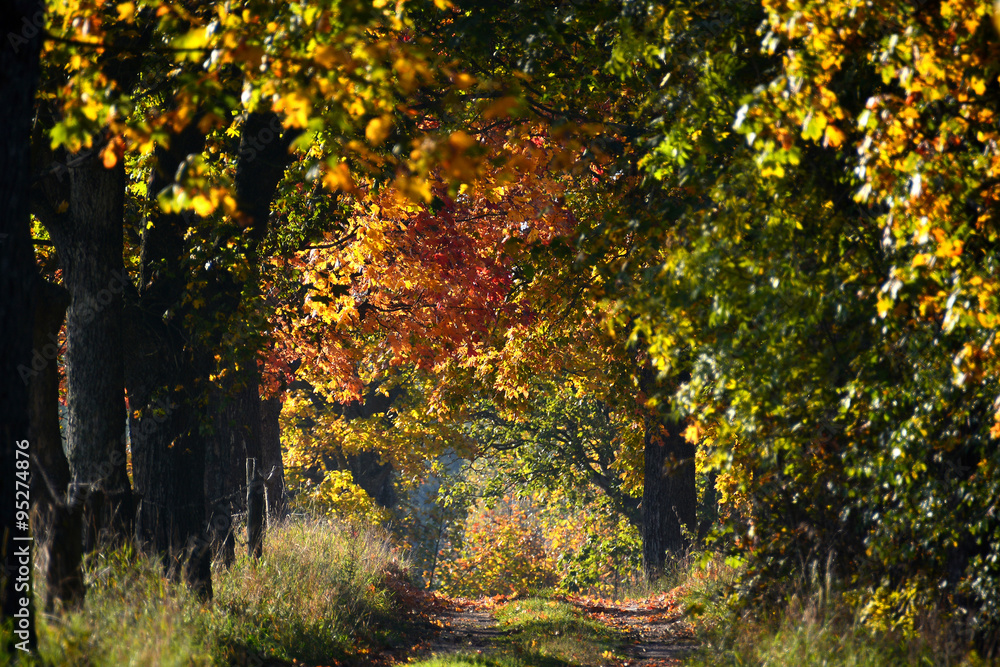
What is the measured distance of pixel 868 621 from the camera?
6.29 meters

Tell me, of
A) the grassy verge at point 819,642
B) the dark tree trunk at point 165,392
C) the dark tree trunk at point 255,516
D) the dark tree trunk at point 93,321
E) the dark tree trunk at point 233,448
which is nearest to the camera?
the grassy verge at point 819,642

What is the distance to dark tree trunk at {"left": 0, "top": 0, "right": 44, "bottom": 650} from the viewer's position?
4.65 meters

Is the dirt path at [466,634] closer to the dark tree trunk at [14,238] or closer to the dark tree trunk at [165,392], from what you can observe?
the dark tree trunk at [165,392]

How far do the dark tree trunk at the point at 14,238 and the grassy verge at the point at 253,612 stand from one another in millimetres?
750

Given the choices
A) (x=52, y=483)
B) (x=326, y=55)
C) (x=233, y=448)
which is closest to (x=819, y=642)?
(x=326, y=55)

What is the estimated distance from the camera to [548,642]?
33.4 feet

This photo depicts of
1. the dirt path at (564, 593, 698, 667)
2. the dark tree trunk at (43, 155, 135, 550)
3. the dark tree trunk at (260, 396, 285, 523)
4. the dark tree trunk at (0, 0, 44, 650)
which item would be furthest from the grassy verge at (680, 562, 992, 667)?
the dark tree trunk at (260, 396, 285, 523)

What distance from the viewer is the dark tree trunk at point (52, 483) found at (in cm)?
595

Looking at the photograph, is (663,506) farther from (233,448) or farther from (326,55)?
(326,55)

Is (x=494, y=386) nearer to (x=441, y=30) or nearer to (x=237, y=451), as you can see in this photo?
(x=237, y=451)

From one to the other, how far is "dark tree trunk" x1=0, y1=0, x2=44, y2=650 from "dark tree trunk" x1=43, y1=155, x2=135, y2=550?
3.74 metres

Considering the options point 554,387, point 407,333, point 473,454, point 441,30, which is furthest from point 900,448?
point 473,454

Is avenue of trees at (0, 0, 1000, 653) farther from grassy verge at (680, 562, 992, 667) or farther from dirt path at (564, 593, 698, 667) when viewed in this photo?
dirt path at (564, 593, 698, 667)

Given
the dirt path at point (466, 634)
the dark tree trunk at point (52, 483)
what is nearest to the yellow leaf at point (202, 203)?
the dark tree trunk at point (52, 483)
